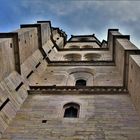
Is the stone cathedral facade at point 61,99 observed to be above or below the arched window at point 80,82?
below

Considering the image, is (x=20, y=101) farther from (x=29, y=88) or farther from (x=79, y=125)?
(x=79, y=125)

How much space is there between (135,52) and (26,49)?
5183 mm

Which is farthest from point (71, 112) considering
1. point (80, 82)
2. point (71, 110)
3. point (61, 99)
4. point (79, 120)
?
point (80, 82)

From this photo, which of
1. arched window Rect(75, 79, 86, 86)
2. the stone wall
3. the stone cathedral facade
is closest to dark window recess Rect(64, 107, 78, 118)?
the stone cathedral facade

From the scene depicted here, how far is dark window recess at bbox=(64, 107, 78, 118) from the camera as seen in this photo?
10.0 m

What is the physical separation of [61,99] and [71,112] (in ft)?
3.36

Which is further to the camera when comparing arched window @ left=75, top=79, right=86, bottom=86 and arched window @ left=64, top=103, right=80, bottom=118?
arched window @ left=75, top=79, right=86, bottom=86

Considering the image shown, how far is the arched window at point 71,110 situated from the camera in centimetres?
1002

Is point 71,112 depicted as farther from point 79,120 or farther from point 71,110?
point 79,120

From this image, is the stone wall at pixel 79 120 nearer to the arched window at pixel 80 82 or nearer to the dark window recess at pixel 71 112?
the dark window recess at pixel 71 112

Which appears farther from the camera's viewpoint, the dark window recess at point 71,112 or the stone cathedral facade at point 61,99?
the dark window recess at point 71,112

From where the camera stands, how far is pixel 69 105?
10750 millimetres

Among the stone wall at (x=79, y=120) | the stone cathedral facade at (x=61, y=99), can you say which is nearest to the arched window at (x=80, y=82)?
the stone cathedral facade at (x=61, y=99)

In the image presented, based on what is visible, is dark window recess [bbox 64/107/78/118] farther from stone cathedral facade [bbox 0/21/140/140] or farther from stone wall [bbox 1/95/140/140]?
stone wall [bbox 1/95/140/140]
